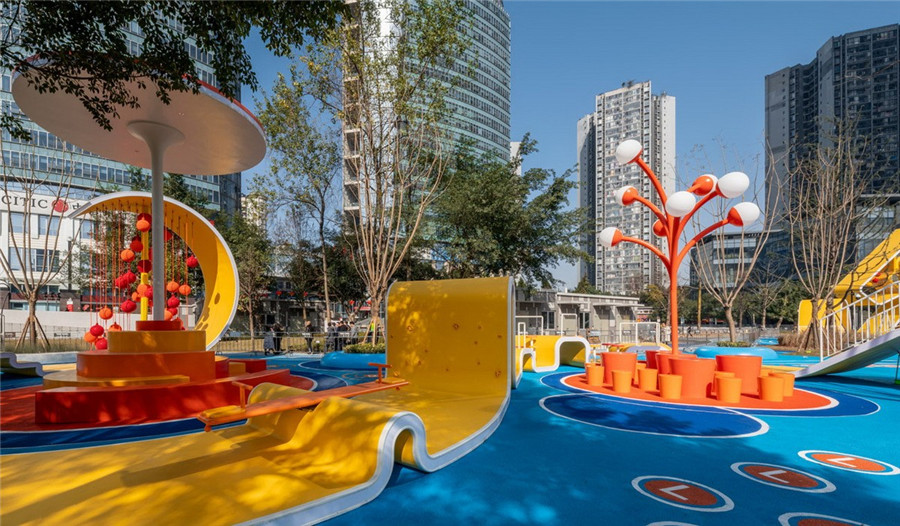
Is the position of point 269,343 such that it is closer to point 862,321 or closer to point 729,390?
point 729,390

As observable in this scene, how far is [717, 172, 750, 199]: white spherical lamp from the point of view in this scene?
10.2 m

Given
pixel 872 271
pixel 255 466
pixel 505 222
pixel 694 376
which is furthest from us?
pixel 505 222

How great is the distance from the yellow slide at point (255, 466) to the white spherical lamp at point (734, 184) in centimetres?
678

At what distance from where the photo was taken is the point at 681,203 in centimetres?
1045

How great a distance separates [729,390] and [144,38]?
11.8m

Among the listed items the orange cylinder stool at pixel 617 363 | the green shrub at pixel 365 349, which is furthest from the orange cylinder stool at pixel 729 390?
the green shrub at pixel 365 349

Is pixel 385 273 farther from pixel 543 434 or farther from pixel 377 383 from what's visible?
pixel 543 434

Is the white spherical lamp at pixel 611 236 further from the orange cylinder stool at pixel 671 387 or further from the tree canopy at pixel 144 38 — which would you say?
the tree canopy at pixel 144 38

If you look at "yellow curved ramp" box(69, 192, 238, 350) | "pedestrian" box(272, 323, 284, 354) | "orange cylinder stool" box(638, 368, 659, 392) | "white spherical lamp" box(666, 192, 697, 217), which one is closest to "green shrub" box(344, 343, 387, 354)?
"yellow curved ramp" box(69, 192, 238, 350)

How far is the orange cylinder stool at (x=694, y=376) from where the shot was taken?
10.3 m

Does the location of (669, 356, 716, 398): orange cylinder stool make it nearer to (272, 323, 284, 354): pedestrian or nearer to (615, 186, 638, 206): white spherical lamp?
(615, 186, 638, 206): white spherical lamp

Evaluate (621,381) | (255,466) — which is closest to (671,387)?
(621,381)

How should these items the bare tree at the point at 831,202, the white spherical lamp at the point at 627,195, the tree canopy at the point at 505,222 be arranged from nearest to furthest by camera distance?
1. the white spherical lamp at the point at 627,195
2. the bare tree at the point at 831,202
3. the tree canopy at the point at 505,222

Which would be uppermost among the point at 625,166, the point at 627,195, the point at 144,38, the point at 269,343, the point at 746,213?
the point at 625,166
